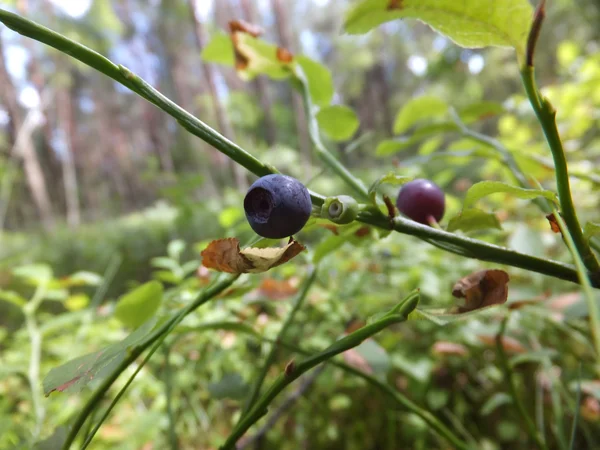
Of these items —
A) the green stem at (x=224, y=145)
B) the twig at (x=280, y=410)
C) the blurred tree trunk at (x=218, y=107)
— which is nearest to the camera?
the green stem at (x=224, y=145)

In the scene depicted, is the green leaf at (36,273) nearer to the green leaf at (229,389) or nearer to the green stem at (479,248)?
the green leaf at (229,389)

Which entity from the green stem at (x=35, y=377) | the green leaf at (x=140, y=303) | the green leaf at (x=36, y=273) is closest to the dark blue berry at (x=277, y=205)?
the green leaf at (x=140, y=303)

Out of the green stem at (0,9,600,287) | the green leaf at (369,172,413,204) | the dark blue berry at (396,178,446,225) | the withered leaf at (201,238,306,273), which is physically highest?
the dark blue berry at (396,178,446,225)

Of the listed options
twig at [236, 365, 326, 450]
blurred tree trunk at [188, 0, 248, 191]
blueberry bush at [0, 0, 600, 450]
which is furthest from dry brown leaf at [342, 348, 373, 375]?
blurred tree trunk at [188, 0, 248, 191]

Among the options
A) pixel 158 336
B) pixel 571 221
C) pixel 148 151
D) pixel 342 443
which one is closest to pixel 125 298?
pixel 158 336

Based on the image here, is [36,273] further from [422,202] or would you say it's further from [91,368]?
[422,202]

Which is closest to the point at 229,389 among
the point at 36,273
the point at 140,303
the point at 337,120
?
the point at 140,303

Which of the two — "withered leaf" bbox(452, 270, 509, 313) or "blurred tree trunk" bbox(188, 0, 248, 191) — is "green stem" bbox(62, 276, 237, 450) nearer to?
"withered leaf" bbox(452, 270, 509, 313)
